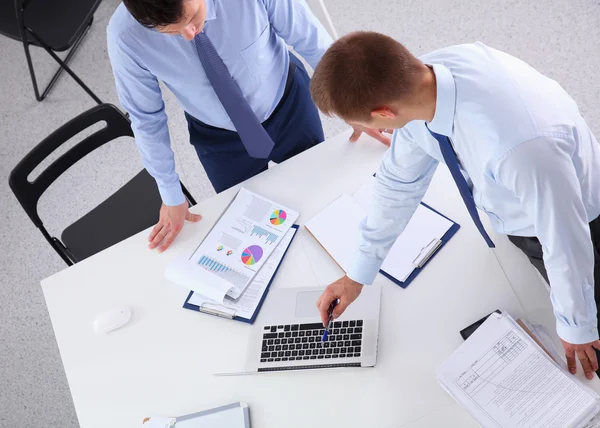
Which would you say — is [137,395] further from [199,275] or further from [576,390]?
[576,390]

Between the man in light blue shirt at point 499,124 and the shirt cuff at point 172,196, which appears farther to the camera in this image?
the shirt cuff at point 172,196

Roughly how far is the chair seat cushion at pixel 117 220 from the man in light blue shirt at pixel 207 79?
0.31 metres

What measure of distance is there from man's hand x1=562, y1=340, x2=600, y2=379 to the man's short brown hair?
71cm

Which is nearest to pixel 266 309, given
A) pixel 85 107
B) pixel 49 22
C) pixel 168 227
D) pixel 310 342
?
pixel 310 342

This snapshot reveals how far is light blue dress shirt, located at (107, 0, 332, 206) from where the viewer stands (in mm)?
1619

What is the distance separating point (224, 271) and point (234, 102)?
500 mm

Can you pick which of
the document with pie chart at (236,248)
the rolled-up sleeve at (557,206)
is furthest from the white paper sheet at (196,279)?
the rolled-up sleeve at (557,206)

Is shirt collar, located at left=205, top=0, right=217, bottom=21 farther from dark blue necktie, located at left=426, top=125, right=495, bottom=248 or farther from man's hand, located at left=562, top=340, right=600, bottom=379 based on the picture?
man's hand, located at left=562, top=340, right=600, bottom=379

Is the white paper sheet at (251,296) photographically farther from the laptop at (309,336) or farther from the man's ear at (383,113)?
the man's ear at (383,113)

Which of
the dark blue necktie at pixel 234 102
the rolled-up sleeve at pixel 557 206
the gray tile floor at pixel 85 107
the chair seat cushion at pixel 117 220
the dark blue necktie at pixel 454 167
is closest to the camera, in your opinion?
the rolled-up sleeve at pixel 557 206

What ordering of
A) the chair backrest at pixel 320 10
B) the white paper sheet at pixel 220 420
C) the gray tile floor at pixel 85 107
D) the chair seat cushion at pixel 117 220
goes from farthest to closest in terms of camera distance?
the gray tile floor at pixel 85 107
the chair seat cushion at pixel 117 220
the chair backrest at pixel 320 10
the white paper sheet at pixel 220 420

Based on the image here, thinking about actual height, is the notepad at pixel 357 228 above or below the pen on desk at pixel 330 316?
above

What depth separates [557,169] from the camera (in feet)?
3.64

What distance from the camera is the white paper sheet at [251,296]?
1.72 m
